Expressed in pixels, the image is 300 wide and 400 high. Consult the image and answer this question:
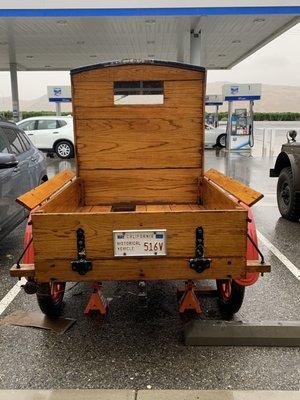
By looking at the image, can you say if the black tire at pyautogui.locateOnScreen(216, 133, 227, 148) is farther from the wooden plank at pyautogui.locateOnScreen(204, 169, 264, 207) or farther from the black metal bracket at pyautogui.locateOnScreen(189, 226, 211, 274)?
the black metal bracket at pyautogui.locateOnScreen(189, 226, 211, 274)

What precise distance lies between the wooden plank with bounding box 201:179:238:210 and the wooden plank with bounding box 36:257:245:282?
467 millimetres

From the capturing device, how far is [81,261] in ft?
9.13

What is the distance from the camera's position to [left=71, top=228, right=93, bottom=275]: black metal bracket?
9.07 feet

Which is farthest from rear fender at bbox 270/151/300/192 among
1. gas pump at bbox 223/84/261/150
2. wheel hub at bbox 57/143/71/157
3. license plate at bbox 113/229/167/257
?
gas pump at bbox 223/84/261/150

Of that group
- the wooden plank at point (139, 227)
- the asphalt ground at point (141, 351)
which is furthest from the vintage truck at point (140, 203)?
the asphalt ground at point (141, 351)

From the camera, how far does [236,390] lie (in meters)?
2.65

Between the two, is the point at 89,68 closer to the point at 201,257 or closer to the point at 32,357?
the point at 201,257

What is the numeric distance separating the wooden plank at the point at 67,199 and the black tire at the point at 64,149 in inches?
501

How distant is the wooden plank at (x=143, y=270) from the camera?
2820 mm

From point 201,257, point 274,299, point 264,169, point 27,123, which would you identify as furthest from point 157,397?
point 27,123

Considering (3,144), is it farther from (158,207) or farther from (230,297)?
(230,297)

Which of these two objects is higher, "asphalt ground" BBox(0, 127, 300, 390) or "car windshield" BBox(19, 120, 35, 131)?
"car windshield" BBox(19, 120, 35, 131)

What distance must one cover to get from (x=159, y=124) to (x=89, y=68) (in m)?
0.85

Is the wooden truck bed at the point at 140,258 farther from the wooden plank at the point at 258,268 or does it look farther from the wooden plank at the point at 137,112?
the wooden plank at the point at 137,112
